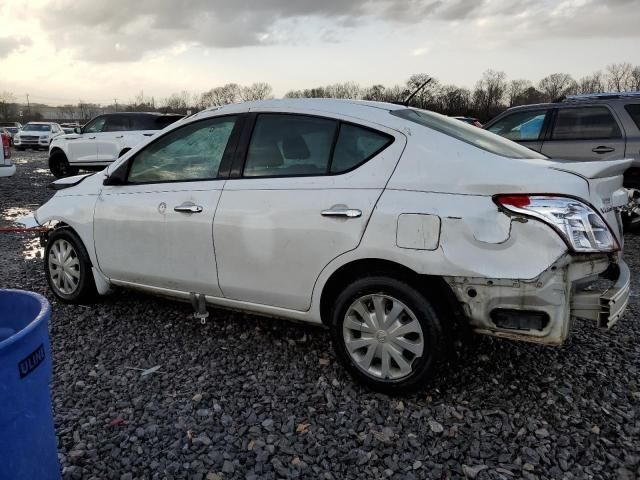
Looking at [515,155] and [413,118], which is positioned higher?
[413,118]

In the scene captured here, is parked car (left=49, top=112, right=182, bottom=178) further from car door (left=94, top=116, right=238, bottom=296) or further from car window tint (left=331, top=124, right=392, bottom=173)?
car window tint (left=331, top=124, right=392, bottom=173)

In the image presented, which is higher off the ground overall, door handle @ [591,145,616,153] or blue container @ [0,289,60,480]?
door handle @ [591,145,616,153]

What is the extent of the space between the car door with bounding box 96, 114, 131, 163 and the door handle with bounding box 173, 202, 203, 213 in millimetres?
11413

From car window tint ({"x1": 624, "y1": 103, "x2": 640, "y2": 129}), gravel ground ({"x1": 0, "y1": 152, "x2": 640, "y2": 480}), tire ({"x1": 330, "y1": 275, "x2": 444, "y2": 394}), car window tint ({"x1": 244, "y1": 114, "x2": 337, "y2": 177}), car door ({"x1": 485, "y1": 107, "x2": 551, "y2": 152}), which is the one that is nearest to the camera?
gravel ground ({"x1": 0, "y1": 152, "x2": 640, "y2": 480})

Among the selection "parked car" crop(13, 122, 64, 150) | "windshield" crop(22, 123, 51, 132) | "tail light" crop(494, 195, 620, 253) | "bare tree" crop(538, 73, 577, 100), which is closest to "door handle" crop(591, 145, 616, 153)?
"tail light" crop(494, 195, 620, 253)

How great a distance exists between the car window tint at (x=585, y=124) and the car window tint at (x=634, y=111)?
0.21m

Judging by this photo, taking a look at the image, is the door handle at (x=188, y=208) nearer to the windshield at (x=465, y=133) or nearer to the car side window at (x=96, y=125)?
the windshield at (x=465, y=133)

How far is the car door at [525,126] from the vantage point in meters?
7.41

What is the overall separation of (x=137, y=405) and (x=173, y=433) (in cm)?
38

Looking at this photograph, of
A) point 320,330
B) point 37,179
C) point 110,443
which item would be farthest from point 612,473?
point 37,179

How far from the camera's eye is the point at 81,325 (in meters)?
4.05

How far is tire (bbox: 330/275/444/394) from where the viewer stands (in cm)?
277

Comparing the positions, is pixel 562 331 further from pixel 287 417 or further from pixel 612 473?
pixel 287 417

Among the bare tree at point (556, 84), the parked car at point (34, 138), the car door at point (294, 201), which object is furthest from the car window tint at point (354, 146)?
the bare tree at point (556, 84)
